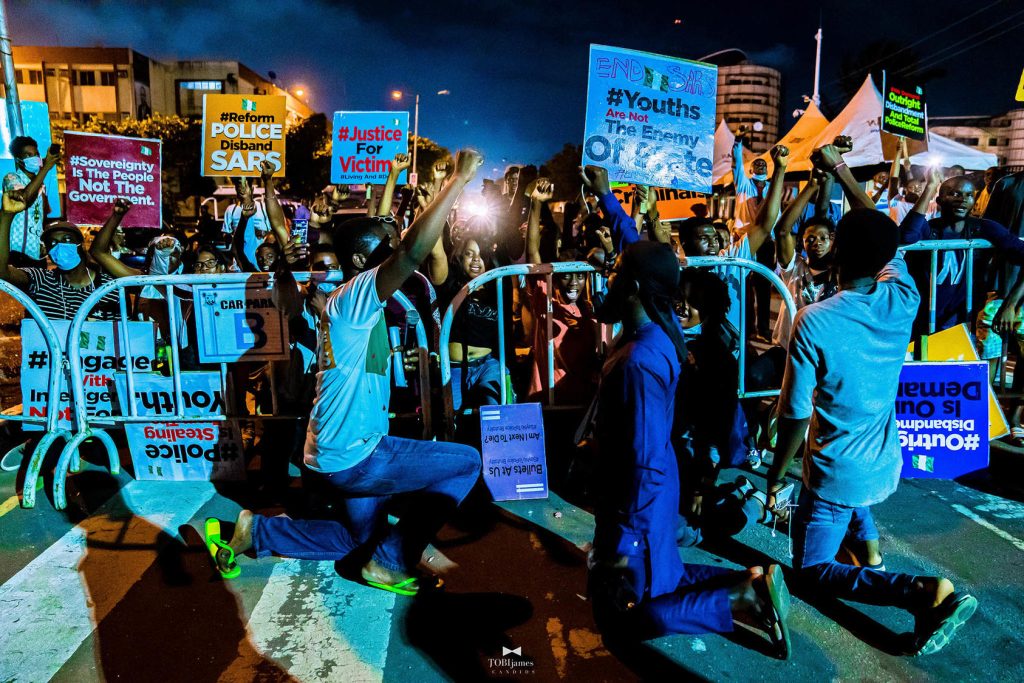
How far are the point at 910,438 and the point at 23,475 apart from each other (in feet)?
22.3

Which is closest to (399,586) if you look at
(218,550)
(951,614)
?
(218,550)

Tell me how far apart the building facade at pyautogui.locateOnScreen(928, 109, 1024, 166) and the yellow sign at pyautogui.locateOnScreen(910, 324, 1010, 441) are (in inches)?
1795

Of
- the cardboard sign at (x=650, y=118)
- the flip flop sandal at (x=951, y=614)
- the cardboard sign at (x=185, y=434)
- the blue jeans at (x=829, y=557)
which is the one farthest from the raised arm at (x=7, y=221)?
the flip flop sandal at (x=951, y=614)

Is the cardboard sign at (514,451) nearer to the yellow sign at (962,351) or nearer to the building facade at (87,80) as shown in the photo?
the yellow sign at (962,351)

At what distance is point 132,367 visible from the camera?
5246 mm

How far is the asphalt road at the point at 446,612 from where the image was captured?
2.97m

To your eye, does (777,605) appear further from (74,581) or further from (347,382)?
(74,581)

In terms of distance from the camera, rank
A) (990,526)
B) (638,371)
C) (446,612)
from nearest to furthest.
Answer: (638,371), (446,612), (990,526)

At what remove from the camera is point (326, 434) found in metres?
3.38

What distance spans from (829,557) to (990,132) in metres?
55.5

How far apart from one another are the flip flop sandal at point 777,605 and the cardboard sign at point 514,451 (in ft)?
7.17

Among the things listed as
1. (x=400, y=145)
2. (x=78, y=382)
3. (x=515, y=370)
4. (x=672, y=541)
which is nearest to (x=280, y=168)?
(x=400, y=145)

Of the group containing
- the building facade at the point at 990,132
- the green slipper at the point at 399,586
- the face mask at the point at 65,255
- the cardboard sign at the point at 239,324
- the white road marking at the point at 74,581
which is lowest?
the white road marking at the point at 74,581

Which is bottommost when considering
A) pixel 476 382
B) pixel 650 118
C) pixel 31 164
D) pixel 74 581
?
pixel 74 581
